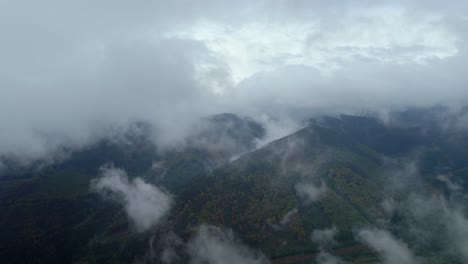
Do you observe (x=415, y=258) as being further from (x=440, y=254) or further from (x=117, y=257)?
(x=117, y=257)

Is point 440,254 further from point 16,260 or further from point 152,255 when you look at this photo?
point 16,260

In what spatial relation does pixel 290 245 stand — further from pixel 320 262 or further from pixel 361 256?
pixel 361 256

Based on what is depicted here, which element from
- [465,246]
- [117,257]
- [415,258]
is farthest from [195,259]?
[465,246]

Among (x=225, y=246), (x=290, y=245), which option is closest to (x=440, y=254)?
(x=290, y=245)

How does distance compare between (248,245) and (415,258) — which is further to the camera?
(248,245)

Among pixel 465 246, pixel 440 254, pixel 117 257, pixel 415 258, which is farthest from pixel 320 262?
pixel 117 257

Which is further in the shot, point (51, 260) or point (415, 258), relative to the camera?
point (51, 260)

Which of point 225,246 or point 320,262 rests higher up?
point 225,246

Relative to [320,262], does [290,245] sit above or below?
above
